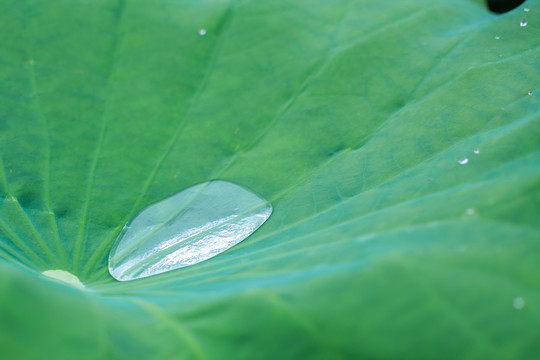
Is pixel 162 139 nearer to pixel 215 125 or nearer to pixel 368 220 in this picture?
pixel 215 125

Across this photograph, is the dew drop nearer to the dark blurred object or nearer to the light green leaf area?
the light green leaf area

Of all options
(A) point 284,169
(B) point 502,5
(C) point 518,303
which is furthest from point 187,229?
(B) point 502,5

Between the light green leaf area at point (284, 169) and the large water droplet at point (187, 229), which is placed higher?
the light green leaf area at point (284, 169)

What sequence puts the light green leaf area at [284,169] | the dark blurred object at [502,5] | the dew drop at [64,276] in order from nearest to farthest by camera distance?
the light green leaf area at [284,169] < the dew drop at [64,276] < the dark blurred object at [502,5]

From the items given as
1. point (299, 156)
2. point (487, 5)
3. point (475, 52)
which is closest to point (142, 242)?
point (299, 156)

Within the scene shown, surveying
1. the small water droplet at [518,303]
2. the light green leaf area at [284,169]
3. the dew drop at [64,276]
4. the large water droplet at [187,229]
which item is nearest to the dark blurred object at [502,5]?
the light green leaf area at [284,169]

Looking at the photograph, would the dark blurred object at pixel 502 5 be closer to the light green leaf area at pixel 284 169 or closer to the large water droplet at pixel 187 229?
the light green leaf area at pixel 284 169
